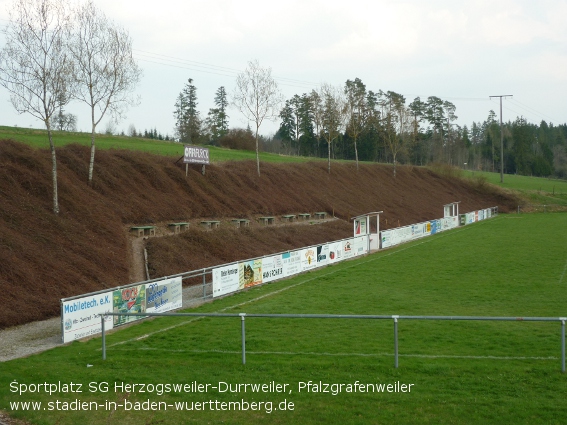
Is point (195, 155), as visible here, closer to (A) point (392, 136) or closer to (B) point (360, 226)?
(B) point (360, 226)

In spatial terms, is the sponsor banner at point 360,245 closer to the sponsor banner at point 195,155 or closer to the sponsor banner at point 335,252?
the sponsor banner at point 335,252

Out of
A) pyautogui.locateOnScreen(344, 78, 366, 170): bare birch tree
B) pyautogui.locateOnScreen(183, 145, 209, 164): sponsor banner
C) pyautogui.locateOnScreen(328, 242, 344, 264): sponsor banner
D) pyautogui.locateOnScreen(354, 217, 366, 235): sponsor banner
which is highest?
pyautogui.locateOnScreen(344, 78, 366, 170): bare birch tree

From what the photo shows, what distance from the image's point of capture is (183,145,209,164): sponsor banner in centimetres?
4500

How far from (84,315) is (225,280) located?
→ 8215 mm

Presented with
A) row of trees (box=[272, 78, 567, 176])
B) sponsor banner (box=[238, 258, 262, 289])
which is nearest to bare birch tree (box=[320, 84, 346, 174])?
row of trees (box=[272, 78, 567, 176])

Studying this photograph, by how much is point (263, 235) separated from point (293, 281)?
13192mm

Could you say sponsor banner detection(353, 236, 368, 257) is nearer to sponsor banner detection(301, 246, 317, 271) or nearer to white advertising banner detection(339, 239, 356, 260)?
white advertising banner detection(339, 239, 356, 260)

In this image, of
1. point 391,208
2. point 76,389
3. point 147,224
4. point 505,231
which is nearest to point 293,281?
point 147,224

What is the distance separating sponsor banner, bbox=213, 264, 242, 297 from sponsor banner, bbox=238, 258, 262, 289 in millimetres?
295

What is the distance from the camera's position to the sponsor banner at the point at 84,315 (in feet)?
55.7

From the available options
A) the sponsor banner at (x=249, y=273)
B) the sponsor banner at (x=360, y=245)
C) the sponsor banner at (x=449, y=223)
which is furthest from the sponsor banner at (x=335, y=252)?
the sponsor banner at (x=449, y=223)

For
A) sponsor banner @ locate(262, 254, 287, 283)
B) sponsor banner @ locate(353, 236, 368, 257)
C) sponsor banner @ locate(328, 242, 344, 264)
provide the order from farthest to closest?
sponsor banner @ locate(353, 236, 368, 257)
sponsor banner @ locate(328, 242, 344, 264)
sponsor banner @ locate(262, 254, 287, 283)

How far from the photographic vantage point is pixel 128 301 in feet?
64.0

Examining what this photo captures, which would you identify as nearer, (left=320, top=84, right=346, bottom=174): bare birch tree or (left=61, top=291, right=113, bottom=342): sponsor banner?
(left=61, top=291, right=113, bottom=342): sponsor banner
